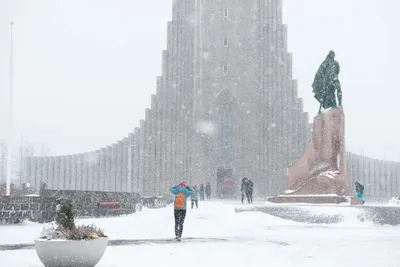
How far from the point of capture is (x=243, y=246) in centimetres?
1215

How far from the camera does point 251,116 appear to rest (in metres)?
45.1

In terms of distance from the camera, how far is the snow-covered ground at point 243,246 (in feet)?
30.9

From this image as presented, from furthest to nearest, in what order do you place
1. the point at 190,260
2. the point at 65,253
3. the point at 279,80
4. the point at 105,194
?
the point at 279,80 < the point at 105,194 < the point at 190,260 < the point at 65,253

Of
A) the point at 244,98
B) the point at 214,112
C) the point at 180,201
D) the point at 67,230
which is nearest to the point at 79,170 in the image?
the point at 214,112

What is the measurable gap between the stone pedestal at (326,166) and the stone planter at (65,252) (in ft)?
44.6

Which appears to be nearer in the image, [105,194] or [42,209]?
[42,209]

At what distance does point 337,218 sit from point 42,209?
9212mm

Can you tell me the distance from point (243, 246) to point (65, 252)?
17.1ft

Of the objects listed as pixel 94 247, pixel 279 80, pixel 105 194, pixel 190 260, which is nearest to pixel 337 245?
pixel 190 260

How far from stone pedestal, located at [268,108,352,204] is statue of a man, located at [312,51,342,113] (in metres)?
0.60

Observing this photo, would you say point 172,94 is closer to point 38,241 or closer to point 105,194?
point 105,194

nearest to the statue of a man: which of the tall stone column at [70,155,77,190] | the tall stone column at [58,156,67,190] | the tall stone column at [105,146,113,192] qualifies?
the tall stone column at [105,146,113,192]

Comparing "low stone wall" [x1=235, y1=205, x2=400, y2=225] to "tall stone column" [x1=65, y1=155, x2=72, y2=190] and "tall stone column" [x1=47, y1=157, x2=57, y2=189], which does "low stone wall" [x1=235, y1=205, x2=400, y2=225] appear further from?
"tall stone column" [x1=47, y1=157, x2=57, y2=189]

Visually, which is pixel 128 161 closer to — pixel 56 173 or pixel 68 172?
pixel 68 172
